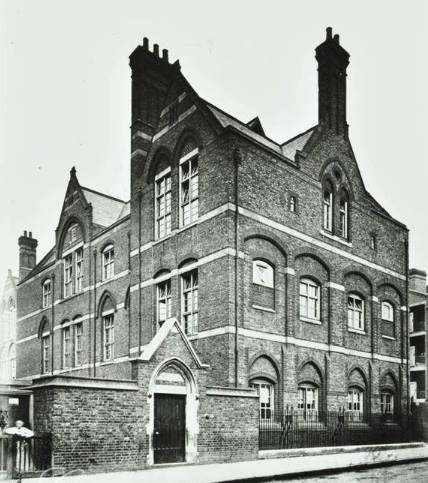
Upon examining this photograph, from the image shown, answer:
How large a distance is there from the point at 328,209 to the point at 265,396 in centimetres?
868

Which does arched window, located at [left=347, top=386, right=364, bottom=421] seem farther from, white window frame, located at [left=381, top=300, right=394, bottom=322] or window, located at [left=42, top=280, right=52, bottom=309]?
window, located at [left=42, top=280, right=52, bottom=309]

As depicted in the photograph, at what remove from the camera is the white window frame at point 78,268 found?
1218 inches

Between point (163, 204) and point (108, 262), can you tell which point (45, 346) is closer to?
point (108, 262)

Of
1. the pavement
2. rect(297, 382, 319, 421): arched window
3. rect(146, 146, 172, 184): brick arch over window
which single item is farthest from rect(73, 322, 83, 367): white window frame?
the pavement

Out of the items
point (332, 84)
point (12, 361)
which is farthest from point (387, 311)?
point (12, 361)

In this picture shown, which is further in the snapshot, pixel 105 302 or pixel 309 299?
pixel 105 302

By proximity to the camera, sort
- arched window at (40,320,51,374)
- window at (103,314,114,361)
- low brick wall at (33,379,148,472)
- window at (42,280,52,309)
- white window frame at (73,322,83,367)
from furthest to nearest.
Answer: window at (42,280,52,309) < arched window at (40,320,51,374) < white window frame at (73,322,83,367) < window at (103,314,114,361) < low brick wall at (33,379,148,472)

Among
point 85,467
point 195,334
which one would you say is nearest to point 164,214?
point 195,334

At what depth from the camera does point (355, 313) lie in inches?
1004

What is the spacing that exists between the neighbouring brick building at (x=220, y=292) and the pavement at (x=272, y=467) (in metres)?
0.74

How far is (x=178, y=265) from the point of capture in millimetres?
21719

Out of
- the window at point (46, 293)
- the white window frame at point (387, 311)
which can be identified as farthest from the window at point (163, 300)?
the window at point (46, 293)

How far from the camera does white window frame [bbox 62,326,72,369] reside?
3088cm

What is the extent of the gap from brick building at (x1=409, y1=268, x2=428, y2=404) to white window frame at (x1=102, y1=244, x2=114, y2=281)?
76.5ft
